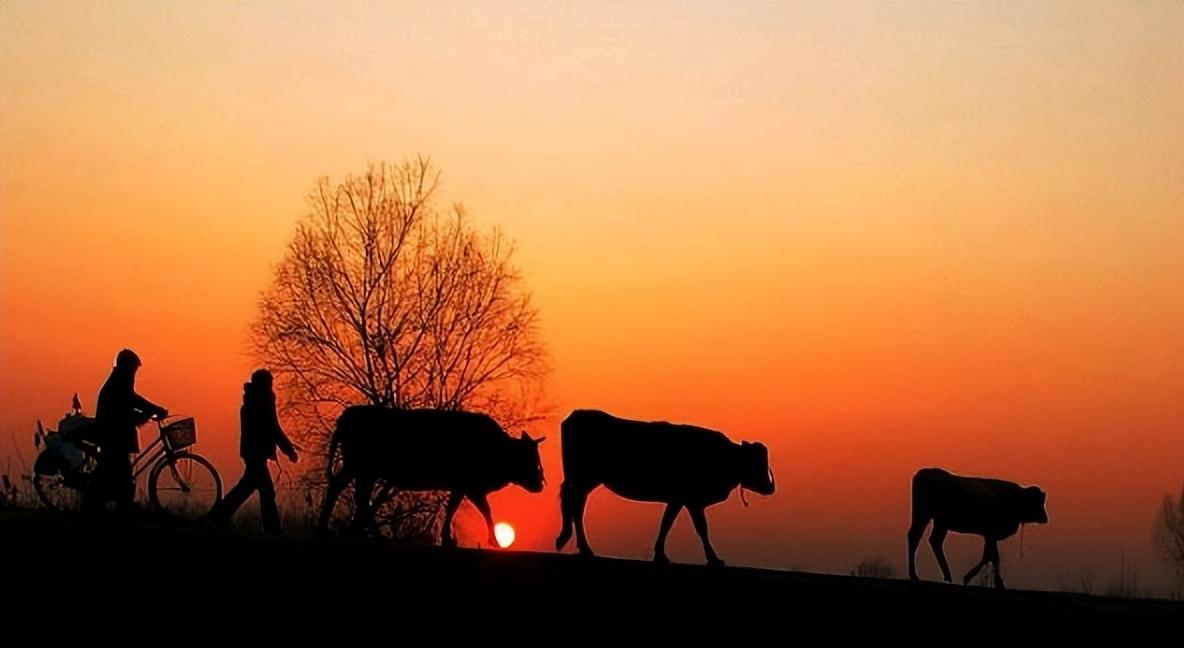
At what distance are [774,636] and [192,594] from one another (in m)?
5.61

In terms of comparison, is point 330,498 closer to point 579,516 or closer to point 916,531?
point 579,516

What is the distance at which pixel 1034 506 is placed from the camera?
35.6 meters

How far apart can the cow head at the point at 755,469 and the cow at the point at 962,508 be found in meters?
5.31

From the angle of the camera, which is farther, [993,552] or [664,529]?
[993,552]

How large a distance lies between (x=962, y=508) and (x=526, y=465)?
9.21m

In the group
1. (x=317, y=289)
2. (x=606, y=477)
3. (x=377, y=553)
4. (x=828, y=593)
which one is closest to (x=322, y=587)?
(x=377, y=553)

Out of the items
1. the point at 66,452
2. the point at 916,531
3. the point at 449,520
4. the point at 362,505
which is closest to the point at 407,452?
the point at 362,505

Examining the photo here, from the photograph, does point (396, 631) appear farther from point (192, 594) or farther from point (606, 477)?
point (606, 477)

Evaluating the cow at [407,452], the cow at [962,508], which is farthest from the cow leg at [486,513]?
the cow at [962,508]

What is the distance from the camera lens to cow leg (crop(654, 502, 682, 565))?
26.2m

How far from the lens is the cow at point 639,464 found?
92.5 ft

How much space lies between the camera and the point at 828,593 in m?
20.3

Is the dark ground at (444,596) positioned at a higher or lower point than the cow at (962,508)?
lower

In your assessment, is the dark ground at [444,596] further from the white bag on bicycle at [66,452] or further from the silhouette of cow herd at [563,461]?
the white bag on bicycle at [66,452]
